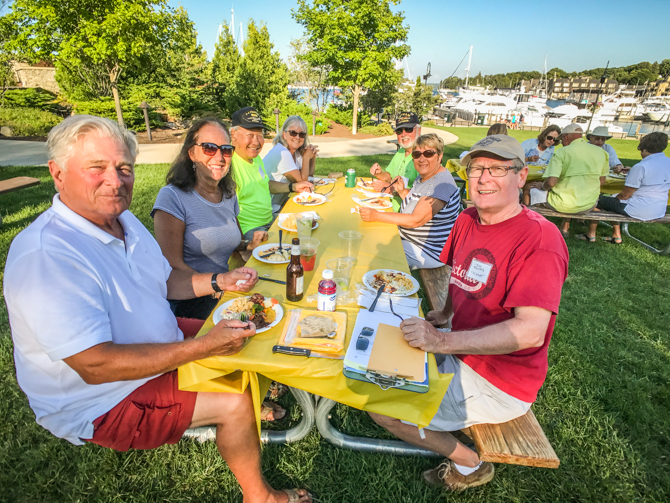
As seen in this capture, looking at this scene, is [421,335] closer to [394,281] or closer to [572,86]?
[394,281]

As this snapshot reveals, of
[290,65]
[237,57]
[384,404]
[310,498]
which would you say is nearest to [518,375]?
[384,404]

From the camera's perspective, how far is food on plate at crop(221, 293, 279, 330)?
179 cm

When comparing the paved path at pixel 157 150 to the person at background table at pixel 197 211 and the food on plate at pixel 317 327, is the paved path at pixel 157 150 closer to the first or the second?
the person at background table at pixel 197 211

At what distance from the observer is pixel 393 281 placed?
224 centimetres

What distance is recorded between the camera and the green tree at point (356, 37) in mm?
18000

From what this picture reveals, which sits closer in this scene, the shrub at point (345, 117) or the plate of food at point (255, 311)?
the plate of food at point (255, 311)

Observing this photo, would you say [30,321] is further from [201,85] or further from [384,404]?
[201,85]

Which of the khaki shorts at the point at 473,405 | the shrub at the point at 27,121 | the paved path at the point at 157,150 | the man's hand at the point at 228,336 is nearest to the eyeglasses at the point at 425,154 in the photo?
the khaki shorts at the point at 473,405

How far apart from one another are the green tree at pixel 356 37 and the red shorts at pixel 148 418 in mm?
19770

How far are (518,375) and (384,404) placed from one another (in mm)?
851

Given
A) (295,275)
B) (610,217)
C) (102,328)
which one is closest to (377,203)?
(295,275)

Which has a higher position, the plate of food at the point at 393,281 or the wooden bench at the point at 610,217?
the plate of food at the point at 393,281

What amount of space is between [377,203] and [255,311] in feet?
9.09

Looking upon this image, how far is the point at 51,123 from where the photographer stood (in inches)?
558
